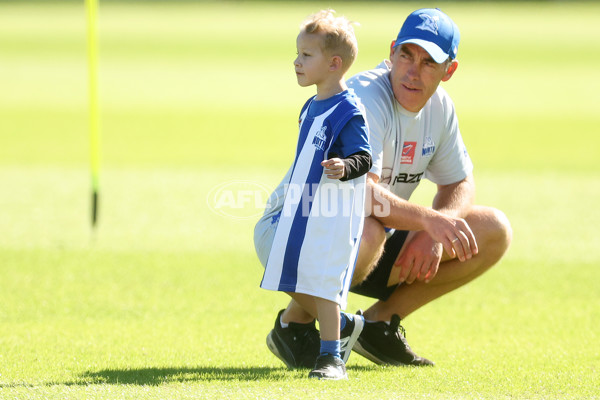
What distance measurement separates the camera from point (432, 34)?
13.0 ft

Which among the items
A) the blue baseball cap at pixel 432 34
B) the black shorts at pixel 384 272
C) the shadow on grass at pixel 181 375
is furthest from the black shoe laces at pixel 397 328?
the blue baseball cap at pixel 432 34

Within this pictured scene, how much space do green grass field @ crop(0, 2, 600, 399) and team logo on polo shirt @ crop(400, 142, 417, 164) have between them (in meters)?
0.93

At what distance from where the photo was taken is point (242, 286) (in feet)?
18.5

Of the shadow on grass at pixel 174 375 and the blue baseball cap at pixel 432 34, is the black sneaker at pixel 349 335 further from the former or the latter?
the blue baseball cap at pixel 432 34

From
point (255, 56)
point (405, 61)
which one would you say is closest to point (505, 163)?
point (405, 61)

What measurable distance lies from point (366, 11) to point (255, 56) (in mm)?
21986

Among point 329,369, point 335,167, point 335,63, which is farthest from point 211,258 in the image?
point 335,167

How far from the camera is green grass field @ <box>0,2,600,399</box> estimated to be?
3.68 m

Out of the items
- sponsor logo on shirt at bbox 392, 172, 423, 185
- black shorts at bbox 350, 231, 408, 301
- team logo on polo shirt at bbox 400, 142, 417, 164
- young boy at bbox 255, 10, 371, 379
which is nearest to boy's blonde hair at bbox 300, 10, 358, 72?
young boy at bbox 255, 10, 371, 379

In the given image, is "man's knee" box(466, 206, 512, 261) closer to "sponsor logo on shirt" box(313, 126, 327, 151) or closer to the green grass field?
the green grass field

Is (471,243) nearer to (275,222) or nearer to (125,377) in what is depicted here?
(275,222)

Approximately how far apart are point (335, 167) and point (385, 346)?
1.07 metres

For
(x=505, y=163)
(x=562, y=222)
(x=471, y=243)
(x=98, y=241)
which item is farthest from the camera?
(x=505, y=163)

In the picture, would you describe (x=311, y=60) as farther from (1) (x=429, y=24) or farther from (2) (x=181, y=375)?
(2) (x=181, y=375)
